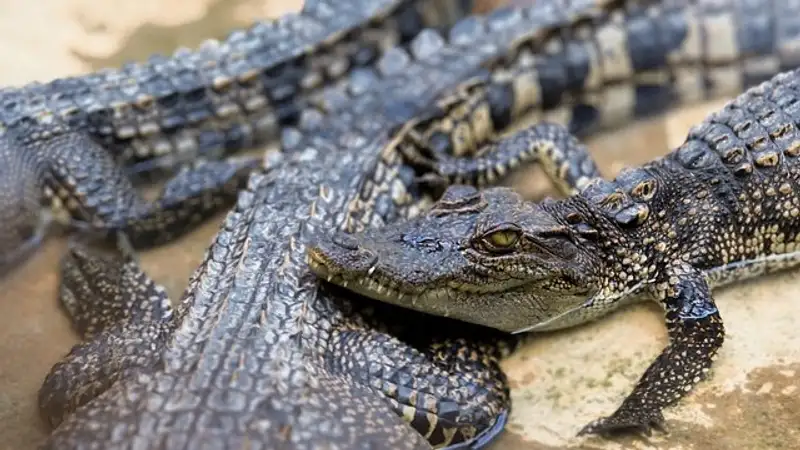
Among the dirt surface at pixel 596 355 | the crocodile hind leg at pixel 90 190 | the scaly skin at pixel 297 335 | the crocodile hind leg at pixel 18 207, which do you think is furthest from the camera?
the crocodile hind leg at pixel 90 190

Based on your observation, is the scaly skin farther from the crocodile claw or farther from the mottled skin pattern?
the crocodile claw

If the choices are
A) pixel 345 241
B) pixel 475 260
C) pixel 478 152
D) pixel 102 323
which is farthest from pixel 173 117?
pixel 475 260

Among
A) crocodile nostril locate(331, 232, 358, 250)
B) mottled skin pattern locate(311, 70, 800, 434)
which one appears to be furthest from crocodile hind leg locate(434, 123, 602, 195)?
crocodile nostril locate(331, 232, 358, 250)

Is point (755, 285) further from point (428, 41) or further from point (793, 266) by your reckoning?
point (428, 41)

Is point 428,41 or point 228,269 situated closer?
point 228,269

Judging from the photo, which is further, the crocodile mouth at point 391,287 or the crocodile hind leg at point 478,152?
the crocodile hind leg at point 478,152

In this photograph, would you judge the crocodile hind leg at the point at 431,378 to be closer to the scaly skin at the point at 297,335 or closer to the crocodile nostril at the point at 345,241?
the scaly skin at the point at 297,335

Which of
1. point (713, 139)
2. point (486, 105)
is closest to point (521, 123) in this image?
point (486, 105)

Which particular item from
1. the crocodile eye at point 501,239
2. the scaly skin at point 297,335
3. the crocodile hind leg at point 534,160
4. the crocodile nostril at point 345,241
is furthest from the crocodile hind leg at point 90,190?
the crocodile eye at point 501,239
